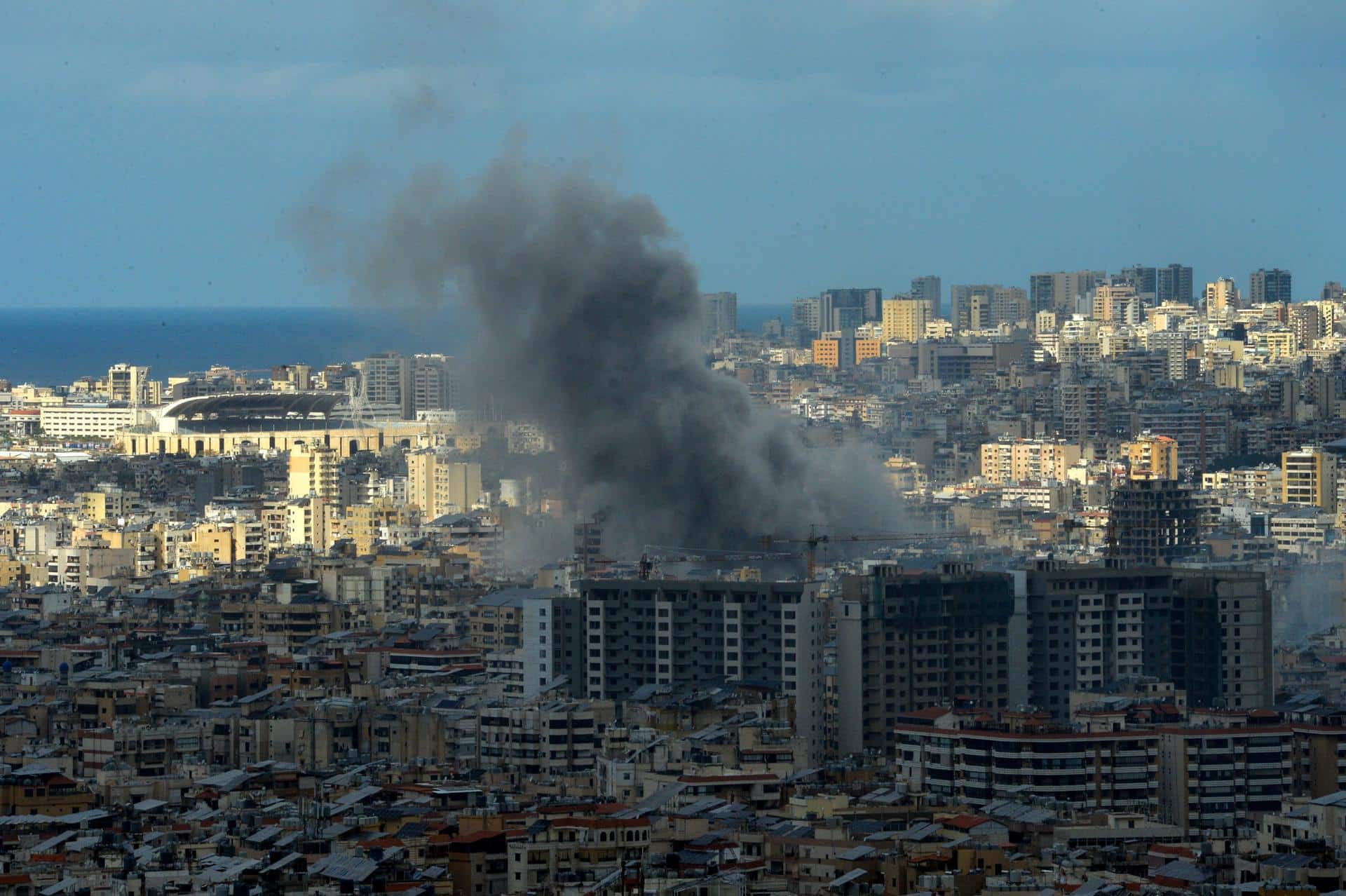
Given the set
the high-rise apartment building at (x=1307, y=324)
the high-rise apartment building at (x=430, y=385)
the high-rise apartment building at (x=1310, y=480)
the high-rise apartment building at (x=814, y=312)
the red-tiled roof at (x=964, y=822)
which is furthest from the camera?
the high-rise apartment building at (x=814, y=312)

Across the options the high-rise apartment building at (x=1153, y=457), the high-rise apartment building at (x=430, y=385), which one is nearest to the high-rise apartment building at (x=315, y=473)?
the high-rise apartment building at (x=430, y=385)

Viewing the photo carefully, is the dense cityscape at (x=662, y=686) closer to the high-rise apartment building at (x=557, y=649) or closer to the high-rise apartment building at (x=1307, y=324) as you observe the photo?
the high-rise apartment building at (x=557, y=649)

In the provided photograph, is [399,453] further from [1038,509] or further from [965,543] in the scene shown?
[965,543]

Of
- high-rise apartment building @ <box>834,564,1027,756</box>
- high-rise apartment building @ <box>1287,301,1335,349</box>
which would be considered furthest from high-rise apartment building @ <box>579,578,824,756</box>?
high-rise apartment building @ <box>1287,301,1335,349</box>

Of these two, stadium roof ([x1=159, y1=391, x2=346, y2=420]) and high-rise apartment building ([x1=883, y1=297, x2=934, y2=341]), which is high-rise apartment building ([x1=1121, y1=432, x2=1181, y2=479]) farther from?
high-rise apartment building ([x1=883, y1=297, x2=934, y2=341])

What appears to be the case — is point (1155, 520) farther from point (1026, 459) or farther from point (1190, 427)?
point (1190, 427)

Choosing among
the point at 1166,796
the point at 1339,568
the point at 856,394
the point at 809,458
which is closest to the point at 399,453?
the point at 856,394
